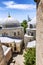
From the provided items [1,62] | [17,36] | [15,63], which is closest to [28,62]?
[15,63]

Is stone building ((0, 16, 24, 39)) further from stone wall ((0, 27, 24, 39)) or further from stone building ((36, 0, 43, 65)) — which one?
stone building ((36, 0, 43, 65))

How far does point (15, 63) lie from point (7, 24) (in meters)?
8.57

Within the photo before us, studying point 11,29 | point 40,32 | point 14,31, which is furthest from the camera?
point 14,31

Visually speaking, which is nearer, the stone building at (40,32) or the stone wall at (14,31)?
the stone building at (40,32)

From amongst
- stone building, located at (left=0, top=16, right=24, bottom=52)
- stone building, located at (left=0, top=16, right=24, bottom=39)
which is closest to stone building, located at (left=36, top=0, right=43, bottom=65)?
stone building, located at (left=0, top=16, right=24, bottom=52)

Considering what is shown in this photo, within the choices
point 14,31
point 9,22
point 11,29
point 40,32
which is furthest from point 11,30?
point 40,32

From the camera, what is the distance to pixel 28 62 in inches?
440

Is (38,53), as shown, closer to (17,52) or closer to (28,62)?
(28,62)

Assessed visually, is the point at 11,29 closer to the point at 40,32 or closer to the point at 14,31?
the point at 14,31

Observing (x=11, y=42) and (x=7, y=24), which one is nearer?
(x=11, y=42)

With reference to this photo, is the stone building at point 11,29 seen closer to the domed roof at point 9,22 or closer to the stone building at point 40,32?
the domed roof at point 9,22

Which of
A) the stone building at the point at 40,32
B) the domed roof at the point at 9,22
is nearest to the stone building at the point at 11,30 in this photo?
the domed roof at the point at 9,22

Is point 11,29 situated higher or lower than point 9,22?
lower

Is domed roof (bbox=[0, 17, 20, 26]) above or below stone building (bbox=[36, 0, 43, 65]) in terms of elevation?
below
